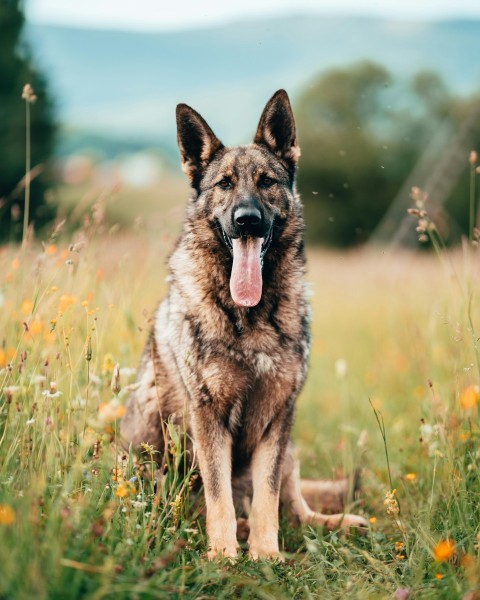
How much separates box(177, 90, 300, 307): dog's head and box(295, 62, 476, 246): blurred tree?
61.9ft

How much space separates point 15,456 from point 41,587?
2.89 ft

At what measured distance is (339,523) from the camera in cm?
322

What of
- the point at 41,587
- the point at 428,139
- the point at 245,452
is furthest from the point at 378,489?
the point at 428,139

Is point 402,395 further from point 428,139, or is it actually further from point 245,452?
point 428,139

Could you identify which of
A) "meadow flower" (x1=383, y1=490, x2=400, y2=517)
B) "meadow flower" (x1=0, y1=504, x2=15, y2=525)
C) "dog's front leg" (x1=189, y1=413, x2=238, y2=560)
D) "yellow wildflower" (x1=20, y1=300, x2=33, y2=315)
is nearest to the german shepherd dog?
"dog's front leg" (x1=189, y1=413, x2=238, y2=560)

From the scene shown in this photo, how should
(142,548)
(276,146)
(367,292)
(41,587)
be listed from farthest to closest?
1. (367,292)
2. (276,146)
3. (142,548)
4. (41,587)

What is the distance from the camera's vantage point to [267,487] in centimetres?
313

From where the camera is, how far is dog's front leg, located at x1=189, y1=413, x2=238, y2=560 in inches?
117

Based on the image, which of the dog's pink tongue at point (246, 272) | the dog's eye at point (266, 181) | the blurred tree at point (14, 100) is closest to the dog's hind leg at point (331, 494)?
the dog's pink tongue at point (246, 272)

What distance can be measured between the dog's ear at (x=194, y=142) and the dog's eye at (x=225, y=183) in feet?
0.72

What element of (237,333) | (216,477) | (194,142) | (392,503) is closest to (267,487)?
(216,477)

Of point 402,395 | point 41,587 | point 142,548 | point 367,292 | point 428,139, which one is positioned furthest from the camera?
point 428,139

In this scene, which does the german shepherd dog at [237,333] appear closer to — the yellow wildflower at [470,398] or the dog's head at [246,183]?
the dog's head at [246,183]

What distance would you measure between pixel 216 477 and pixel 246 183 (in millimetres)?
1574
